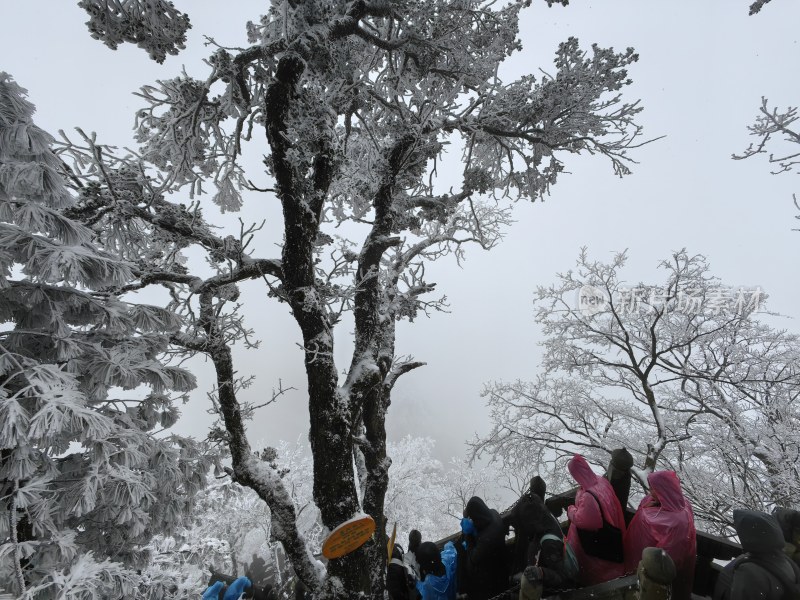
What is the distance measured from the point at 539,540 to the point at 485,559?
2.87ft

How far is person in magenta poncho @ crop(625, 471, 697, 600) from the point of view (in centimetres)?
262

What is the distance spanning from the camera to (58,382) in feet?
12.1

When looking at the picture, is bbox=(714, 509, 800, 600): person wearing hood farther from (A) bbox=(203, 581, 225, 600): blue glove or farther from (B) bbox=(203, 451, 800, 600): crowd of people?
(A) bbox=(203, 581, 225, 600): blue glove

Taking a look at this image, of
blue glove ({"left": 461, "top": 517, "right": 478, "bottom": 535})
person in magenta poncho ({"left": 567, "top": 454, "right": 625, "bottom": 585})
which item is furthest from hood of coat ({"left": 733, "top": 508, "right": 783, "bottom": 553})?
blue glove ({"left": 461, "top": 517, "right": 478, "bottom": 535})

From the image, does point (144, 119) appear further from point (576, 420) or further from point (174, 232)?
point (576, 420)

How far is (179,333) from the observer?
4500 millimetres

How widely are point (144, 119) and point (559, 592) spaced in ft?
19.1

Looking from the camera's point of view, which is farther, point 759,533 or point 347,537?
point 347,537

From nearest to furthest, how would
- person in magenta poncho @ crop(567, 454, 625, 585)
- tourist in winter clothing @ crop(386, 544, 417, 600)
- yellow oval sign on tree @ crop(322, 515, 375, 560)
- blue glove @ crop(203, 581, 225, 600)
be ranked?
1. person in magenta poncho @ crop(567, 454, 625, 585)
2. yellow oval sign on tree @ crop(322, 515, 375, 560)
3. tourist in winter clothing @ crop(386, 544, 417, 600)
4. blue glove @ crop(203, 581, 225, 600)

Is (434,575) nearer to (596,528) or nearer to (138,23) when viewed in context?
(596,528)

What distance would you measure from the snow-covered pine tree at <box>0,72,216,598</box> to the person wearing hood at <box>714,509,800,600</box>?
16.6 ft

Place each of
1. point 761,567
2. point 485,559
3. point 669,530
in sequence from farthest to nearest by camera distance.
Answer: point 485,559 < point 669,530 < point 761,567

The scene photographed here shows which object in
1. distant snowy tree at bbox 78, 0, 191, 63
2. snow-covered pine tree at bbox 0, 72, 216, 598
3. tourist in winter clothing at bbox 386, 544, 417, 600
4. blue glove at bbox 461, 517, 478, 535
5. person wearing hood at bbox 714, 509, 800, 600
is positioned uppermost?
distant snowy tree at bbox 78, 0, 191, 63

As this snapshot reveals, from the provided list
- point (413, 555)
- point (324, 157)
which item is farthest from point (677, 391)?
point (324, 157)
